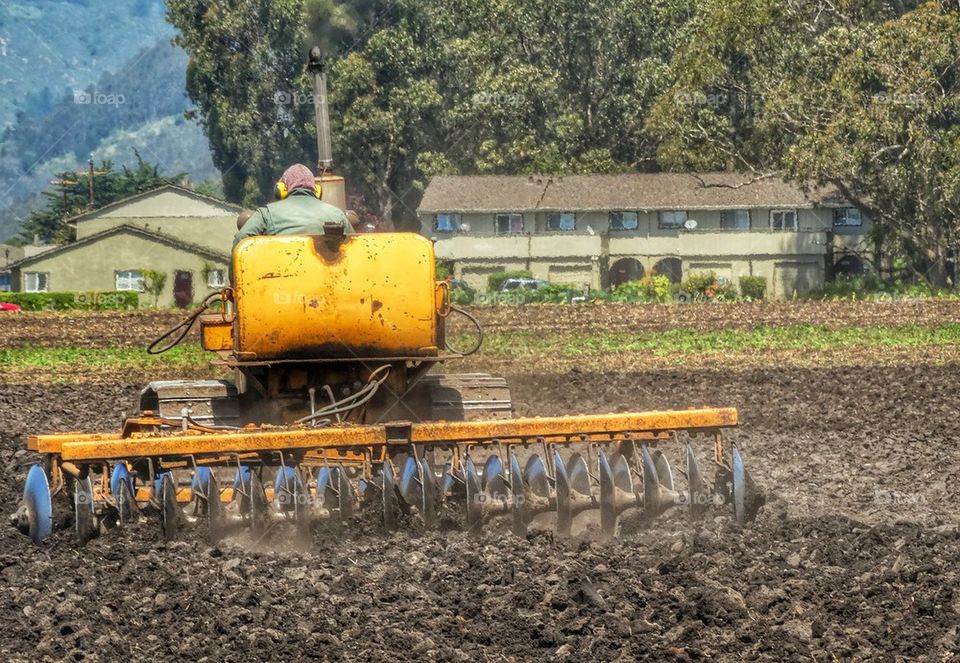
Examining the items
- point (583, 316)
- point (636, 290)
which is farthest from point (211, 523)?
point (636, 290)

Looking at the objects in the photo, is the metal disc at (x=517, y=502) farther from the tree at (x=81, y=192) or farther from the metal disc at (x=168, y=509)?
the tree at (x=81, y=192)

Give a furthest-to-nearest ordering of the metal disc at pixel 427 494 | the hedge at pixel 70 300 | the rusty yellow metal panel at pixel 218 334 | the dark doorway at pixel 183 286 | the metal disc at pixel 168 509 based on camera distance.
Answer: the dark doorway at pixel 183 286 < the hedge at pixel 70 300 < the rusty yellow metal panel at pixel 218 334 < the metal disc at pixel 427 494 < the metal disc at pixel 168 509

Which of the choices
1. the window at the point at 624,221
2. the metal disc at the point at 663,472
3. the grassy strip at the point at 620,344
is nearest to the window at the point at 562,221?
the window at the point at 624,221

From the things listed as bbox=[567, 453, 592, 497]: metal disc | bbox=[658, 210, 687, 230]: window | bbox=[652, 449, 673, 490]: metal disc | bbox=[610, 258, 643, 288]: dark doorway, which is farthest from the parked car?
bbox=[567, 453, 592, 497]: metal disc

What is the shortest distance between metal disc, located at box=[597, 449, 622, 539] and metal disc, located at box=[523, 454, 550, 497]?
1.27 ft

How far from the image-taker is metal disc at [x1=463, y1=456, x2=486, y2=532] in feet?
37.2

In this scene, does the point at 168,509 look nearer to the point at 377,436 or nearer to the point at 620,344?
the point at 377,436

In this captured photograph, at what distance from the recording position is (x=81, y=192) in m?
106

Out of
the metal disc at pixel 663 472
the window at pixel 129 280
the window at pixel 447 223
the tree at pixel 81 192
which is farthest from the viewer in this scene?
the tree at pixel 81 192

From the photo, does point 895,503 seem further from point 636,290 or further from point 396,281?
point 636,290

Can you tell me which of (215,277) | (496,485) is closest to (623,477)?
(496,485)

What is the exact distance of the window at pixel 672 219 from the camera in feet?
250

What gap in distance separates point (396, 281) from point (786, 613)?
4.10 meters

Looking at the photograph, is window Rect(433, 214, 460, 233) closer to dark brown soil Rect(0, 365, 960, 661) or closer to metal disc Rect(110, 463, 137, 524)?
dark brown soil Rect(0, 365, 960, 661)
